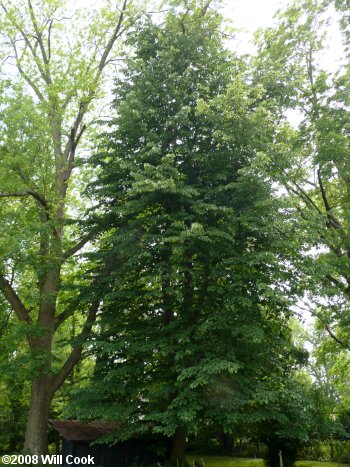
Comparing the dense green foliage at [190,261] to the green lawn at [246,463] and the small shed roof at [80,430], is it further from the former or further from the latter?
the green lawn at [246,463]

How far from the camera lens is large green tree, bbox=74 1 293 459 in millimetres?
10586

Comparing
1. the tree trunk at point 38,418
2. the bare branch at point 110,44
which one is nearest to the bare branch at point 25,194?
the tree trunk at point 38,418

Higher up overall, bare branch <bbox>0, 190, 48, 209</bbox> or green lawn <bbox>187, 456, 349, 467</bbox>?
bare branch <bbox>0, 190, 48, 209</bbox>

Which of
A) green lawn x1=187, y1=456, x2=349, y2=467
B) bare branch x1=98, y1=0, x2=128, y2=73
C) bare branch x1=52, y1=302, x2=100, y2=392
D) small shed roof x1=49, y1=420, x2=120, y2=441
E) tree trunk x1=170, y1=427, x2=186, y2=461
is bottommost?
green lawn x1=187, y1=456, x2=349, y2=467

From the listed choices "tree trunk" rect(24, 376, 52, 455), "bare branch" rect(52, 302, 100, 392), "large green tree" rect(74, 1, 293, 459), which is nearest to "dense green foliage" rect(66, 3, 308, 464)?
"large green tree" rect(74, 1, 293, 459)

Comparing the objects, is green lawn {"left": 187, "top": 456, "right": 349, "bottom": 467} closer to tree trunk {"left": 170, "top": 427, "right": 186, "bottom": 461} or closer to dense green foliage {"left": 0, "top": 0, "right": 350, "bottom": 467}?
dense green foliage {"left": 0, "top": 0, "right": 350, "bottom": 467}

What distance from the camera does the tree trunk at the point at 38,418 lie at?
14.2 meters

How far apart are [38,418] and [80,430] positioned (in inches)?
69.6

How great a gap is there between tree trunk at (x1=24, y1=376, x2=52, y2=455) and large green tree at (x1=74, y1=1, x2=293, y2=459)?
3.53 meters

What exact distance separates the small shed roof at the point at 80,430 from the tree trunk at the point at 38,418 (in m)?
0.83

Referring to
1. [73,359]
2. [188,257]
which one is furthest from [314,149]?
[73,359]

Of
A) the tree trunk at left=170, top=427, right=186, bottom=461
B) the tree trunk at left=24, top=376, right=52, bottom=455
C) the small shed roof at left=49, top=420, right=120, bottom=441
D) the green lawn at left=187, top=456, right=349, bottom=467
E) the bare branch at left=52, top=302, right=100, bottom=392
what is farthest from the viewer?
the green lawn at left=187, top=456, right=349, bottom=467

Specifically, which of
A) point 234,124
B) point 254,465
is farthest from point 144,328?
point 254,465

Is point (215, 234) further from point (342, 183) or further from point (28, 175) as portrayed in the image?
point (28, 175)
